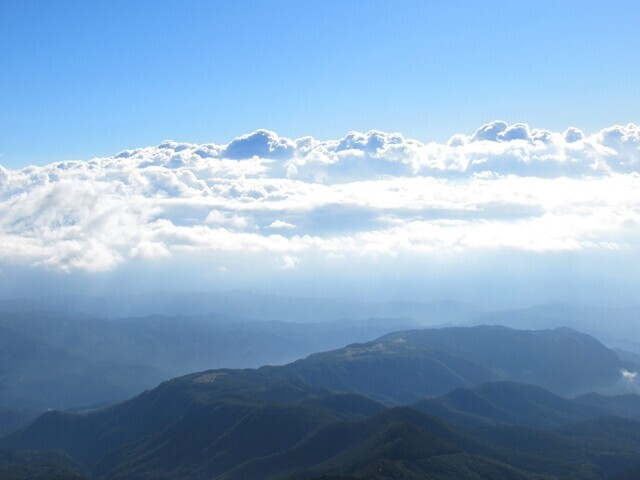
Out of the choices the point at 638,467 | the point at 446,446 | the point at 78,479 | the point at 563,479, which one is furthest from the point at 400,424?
the point at 78,479

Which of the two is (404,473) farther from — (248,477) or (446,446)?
(248,477)

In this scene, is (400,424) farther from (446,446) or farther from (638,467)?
(638,467)

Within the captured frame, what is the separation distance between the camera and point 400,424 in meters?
188

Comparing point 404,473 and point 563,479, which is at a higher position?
point 404,473

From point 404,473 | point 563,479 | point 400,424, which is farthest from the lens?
point 400,424

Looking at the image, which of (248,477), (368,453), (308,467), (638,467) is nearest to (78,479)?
(248,477)

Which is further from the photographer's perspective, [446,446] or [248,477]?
[248,477]

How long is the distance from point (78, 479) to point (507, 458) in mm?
129917

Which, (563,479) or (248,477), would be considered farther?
(248,477)

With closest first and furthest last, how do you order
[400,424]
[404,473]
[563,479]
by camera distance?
[404,473]
[563,479]
[400,424]

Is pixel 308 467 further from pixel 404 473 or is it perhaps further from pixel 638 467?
pixel 638 467

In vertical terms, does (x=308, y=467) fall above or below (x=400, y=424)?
below

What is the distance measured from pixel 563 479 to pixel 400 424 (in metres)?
45.4

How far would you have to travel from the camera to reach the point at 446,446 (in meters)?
181
